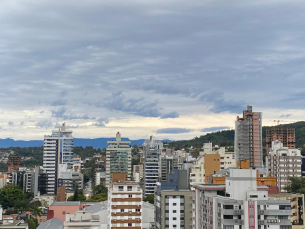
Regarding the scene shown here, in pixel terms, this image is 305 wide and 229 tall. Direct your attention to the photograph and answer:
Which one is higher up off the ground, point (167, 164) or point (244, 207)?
point (167, 164)

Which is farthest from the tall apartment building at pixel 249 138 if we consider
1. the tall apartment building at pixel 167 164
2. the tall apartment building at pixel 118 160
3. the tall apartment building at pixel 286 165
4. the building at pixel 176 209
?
the building at pixel 176 209

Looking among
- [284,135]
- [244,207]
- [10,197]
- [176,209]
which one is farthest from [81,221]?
[284,135]

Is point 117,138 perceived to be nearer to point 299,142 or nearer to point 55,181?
point 55,181

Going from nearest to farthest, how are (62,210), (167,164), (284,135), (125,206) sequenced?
(125,206) < (62,210) < (167,164) < (284,135)

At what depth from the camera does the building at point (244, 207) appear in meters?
42.7

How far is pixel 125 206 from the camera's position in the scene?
57.1 metres

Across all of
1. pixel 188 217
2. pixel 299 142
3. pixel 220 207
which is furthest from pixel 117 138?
pixel 220 207

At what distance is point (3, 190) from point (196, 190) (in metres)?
70.9

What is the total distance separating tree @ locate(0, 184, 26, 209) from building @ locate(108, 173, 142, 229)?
56089 mm

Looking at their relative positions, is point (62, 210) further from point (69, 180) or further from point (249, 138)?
point (69, 180)

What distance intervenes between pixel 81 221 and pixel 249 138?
7580 cm

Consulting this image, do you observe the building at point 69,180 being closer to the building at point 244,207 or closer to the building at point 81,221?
the building at point 81,221

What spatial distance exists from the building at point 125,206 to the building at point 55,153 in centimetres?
8811

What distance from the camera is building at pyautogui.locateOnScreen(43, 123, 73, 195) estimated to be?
5811 inches
